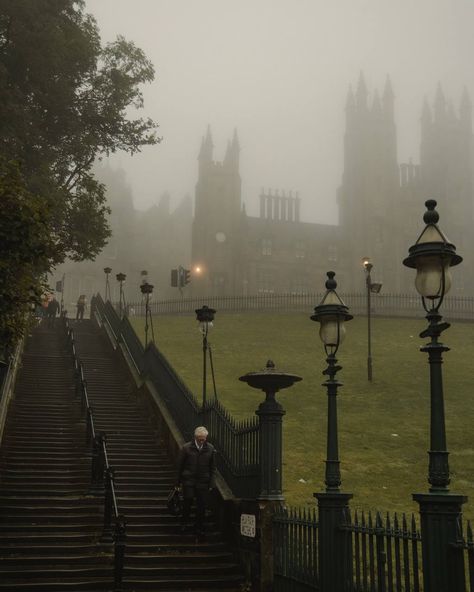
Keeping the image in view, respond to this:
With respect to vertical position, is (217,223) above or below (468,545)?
above

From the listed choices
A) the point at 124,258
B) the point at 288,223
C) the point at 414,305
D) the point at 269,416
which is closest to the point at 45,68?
the point at 269,416

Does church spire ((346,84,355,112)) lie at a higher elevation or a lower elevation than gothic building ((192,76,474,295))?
higher

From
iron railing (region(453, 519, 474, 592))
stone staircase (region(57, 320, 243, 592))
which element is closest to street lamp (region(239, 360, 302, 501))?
stone staircase (region(57, 320, 243, 592))

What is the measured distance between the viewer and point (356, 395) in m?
24.5

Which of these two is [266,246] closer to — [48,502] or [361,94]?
[361,94]

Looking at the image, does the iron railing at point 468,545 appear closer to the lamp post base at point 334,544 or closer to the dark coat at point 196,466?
the lamp post base at point 334,544

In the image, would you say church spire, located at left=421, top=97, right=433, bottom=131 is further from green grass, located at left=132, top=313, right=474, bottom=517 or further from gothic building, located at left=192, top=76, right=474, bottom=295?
green grass, located at left=132, top=313, right=474, bottom=517

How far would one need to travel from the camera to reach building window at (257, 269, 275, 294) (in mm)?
74062

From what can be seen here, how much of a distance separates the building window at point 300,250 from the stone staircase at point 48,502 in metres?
56.8

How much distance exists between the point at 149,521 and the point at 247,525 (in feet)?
8.62

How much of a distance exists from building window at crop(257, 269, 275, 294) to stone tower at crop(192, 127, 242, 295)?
2.27 meters

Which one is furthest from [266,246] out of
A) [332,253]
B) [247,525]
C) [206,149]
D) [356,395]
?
[247,525]

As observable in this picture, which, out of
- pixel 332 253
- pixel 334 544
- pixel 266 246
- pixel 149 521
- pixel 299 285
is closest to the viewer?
pixel 334 544

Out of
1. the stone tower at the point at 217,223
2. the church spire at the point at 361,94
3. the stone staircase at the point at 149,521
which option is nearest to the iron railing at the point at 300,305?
the stone tower at the point at 217,223
